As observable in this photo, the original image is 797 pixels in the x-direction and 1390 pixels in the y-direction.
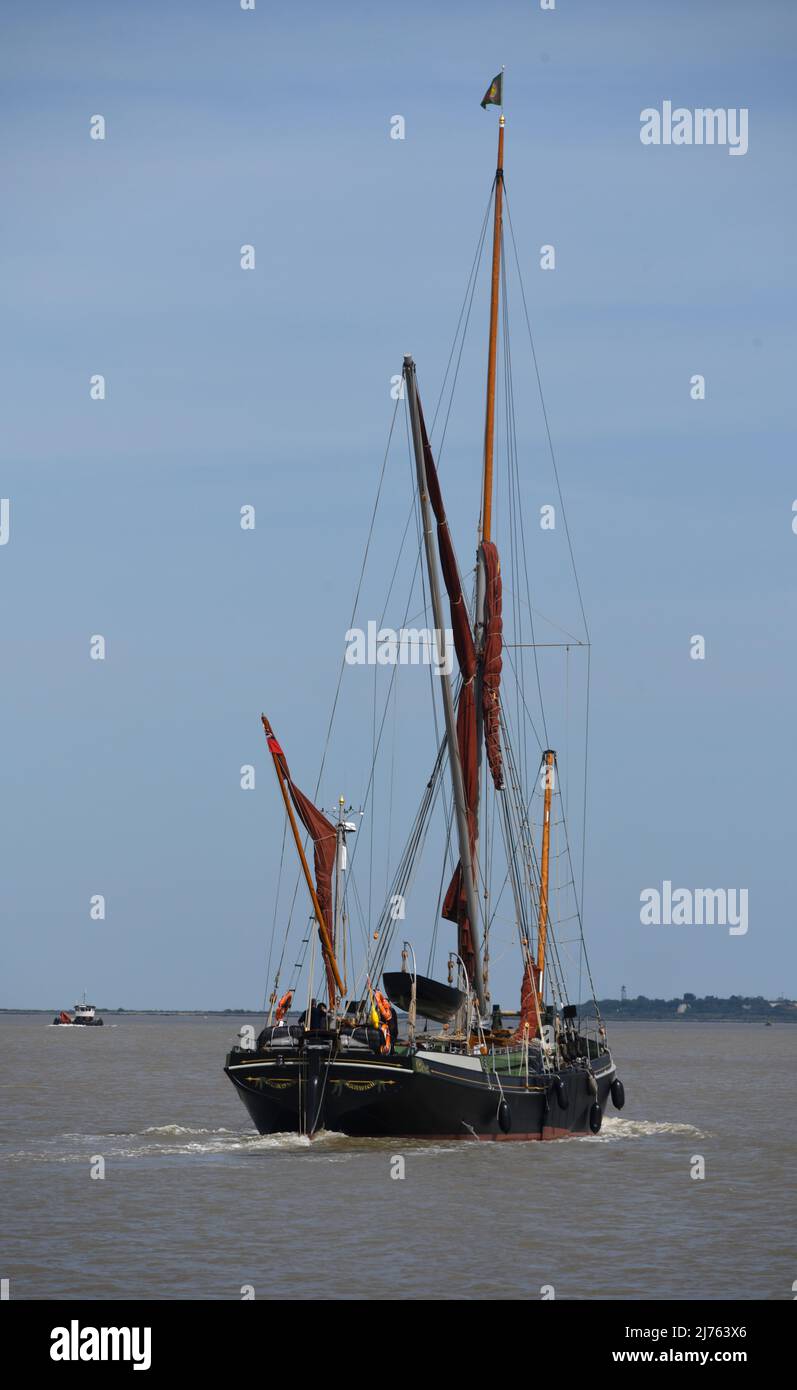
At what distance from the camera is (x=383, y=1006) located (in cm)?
5147

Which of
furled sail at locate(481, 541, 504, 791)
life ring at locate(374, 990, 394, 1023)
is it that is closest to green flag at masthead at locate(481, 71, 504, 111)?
furled sail at locate(481, 541, 504, 791)

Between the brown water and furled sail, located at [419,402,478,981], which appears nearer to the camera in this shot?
the brown water

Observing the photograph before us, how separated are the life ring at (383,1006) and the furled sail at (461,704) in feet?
20.8

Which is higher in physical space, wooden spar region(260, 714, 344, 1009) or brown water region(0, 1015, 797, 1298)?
wooden spar region(260, 714, 344, 1009)

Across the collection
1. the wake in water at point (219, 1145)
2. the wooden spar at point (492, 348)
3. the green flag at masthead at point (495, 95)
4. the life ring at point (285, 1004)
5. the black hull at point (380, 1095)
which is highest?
the green flag at masthead at point (495, 95)

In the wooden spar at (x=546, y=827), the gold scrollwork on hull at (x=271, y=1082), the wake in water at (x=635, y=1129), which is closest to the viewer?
the gold scrollwork on hull at (x=271, y=1082)

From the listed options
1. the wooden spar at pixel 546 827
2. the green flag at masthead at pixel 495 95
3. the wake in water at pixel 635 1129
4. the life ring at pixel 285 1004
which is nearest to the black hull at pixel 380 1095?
the life ring at pixel 285 1004

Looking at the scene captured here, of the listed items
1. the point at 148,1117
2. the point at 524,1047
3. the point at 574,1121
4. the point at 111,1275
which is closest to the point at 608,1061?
the point at 574,1121

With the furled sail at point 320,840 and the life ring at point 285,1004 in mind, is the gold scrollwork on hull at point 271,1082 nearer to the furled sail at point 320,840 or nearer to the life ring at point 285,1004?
the life ring at point 285,1004

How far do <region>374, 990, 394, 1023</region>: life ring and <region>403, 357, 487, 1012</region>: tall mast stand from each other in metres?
5.78

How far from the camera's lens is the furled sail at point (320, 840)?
55375mm

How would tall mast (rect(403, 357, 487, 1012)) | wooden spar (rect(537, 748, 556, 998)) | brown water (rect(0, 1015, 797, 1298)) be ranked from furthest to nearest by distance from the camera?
wooden spar (rect(537, 748, 556, 998)), tall mast (rect(403, 357, 487, 1012)), brown water (rect(0, 1015, 797, 1298))

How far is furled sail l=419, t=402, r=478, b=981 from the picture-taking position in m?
56.8

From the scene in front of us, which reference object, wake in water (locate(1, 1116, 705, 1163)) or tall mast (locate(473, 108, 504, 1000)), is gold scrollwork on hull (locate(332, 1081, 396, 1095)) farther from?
tall mast (locate(473, 108, 504, 1000))
